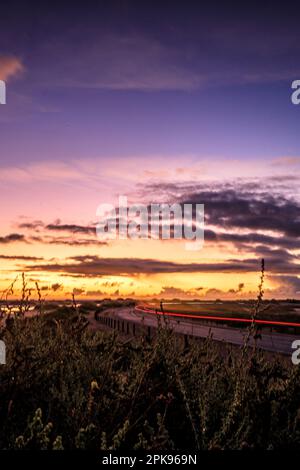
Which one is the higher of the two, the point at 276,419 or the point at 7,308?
the point at 7,308

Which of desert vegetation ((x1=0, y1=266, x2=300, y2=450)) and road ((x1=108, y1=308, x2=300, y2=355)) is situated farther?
road ((x1=108, y1=308, x2=300, y2=355))

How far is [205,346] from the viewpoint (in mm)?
7633

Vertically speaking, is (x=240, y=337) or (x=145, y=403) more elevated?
(x=145, y=403)

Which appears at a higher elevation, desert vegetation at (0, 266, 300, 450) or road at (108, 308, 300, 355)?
desert vegetation at (0, 266, 300, 450)

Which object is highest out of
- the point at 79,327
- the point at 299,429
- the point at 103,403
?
the point at 79,327

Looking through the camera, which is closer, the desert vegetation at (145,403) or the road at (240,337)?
the desert vegetation at (145,403)

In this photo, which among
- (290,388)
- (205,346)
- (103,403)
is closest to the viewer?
(103,403)

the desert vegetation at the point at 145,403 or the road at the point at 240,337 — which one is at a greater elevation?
the desert vegetation at the point at 145,403

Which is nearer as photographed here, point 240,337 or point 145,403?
point 145,403

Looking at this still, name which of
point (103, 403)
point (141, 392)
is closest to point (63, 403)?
point (103, 403)
